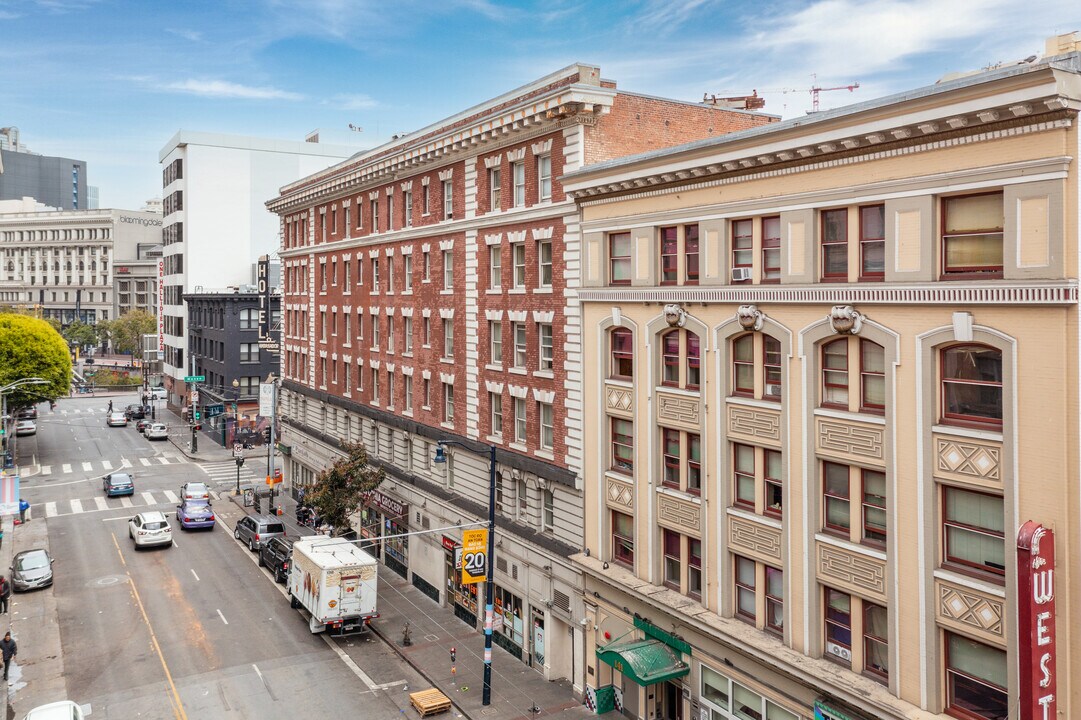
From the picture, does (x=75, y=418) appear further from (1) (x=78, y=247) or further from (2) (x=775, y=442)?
(2) (x=775, y=442)

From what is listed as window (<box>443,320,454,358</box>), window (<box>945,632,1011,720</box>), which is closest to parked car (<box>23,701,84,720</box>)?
window (<box>443,320,454,358</box>)

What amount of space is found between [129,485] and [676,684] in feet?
157

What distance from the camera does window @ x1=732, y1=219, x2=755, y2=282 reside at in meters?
22.2

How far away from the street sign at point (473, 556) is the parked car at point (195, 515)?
1057 inches

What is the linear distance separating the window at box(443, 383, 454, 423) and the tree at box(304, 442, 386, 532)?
6233mm

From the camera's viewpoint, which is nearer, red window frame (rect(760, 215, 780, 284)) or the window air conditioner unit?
red window frame (rect(760, 215, 780, 284))

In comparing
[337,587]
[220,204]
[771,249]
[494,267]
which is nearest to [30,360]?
[220,204]

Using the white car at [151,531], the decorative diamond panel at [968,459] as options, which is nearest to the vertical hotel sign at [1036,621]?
the decorative diamond panel at [968,459]

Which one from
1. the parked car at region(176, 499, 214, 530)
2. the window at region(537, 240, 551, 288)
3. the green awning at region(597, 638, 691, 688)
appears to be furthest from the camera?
the parked car at region(176, 499, 214, 530)

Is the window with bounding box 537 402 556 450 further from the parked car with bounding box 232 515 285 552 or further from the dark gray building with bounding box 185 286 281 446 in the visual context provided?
the dark gray building with bounding box 185 286 281 446

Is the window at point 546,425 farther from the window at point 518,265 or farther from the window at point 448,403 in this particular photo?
the window at point 448,403

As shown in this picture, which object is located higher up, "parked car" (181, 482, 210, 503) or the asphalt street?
"parked car" (181, 482, 210, 503)

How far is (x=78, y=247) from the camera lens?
6875 inches

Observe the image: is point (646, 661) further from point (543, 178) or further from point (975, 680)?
point (543, 178)
